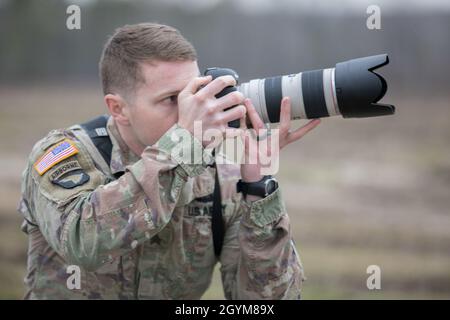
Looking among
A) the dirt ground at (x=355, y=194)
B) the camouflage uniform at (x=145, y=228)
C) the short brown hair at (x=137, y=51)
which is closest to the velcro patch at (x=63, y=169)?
the camouflage uniform at (x=145, y=228)

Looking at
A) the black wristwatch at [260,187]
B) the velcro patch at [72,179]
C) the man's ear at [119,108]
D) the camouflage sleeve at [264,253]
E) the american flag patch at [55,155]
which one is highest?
the man's ear at [119,108]

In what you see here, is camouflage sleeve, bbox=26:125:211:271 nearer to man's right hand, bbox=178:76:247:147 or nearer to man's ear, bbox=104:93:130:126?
man's right hand, bbox=178:76:247:147

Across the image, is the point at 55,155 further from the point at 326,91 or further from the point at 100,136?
the point at 326,91

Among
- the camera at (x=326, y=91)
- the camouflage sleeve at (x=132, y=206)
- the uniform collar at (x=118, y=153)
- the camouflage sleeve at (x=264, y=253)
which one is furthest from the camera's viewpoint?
the uniform collar at (x=118, y=153)

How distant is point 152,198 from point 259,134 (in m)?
0.47

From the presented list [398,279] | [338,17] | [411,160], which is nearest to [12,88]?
[338,17]

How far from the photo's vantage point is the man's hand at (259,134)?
6.84ft

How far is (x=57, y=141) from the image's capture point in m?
2.19

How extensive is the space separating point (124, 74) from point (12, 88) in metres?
9.84

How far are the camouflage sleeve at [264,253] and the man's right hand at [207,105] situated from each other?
1.09 feet

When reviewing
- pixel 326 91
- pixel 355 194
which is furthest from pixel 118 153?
pixel 355 194

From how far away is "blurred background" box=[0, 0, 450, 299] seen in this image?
5137 mm

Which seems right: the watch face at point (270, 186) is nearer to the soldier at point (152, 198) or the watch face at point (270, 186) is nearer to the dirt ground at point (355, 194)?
the soldier at point (152, 198)

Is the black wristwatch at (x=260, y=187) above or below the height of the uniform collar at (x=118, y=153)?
below
